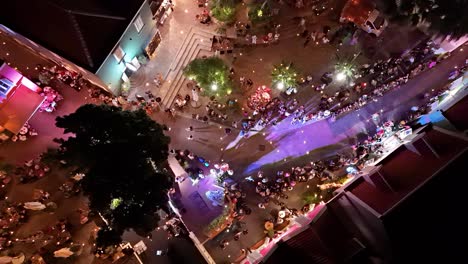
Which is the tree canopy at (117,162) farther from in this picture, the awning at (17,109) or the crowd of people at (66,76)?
the crowd of people at (66,76)

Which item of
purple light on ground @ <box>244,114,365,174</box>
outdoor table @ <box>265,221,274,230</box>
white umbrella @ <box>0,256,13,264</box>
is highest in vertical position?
white umbrella @ <box>0,256,13,264</box>

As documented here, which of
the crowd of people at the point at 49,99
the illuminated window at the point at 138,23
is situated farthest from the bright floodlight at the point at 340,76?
the crowd of people at the point at 49,99

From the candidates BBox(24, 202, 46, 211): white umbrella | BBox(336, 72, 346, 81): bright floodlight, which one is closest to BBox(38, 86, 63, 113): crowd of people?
BBox(24, 202, 46, 211): white umbrella

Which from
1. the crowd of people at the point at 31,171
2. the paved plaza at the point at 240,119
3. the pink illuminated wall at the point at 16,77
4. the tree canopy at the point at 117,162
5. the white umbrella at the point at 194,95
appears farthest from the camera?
the white umbrella at the point at 194,95

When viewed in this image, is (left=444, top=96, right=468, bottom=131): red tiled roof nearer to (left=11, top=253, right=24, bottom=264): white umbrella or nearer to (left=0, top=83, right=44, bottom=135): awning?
(left=0, top=83, right=44, bottom=135): awning

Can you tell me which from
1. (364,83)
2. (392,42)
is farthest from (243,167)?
(392,42)
